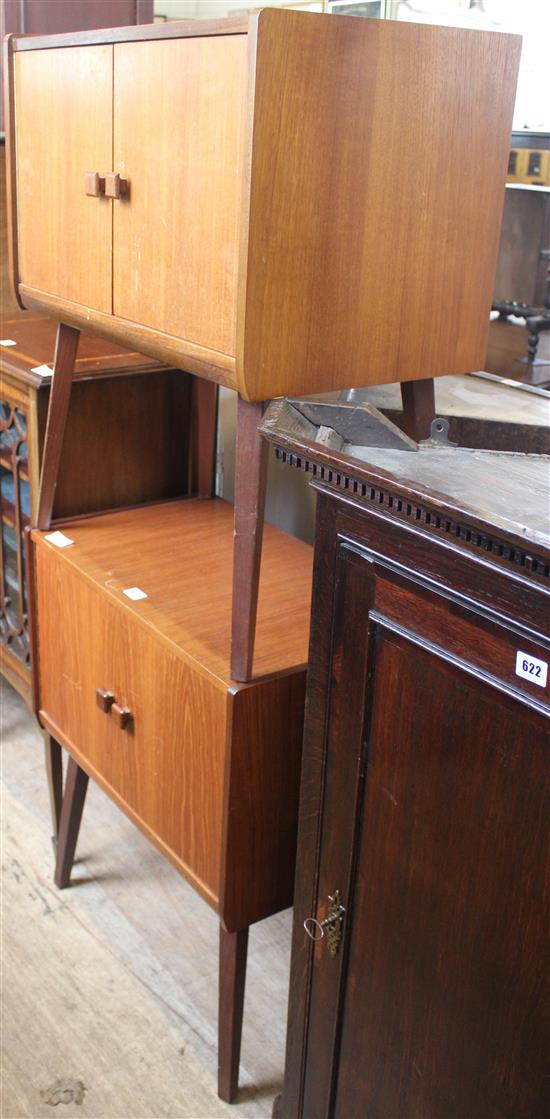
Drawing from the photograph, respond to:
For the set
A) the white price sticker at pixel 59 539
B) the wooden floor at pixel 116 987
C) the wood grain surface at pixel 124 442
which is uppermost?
the wood grain surface at pixel 124 442

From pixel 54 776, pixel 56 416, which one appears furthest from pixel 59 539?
pixel 54 776

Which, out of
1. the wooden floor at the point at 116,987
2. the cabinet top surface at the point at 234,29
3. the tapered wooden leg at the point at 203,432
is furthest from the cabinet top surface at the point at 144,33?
the wooden floor at the point at 116,987

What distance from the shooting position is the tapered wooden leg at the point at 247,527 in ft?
4.35

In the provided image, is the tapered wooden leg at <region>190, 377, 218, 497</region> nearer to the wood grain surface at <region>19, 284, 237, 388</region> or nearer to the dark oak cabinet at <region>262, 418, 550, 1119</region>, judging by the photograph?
the wood grain surface at <region>19, 284, 237, 388</region>

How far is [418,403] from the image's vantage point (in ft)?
4.63

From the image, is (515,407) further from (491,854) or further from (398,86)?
(491,854)

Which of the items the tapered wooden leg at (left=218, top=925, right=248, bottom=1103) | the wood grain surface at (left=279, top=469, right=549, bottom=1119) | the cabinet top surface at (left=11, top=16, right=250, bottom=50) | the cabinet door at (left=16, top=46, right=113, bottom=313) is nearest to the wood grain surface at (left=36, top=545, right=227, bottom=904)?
→ the tapered wooden leg at (left=218, top=925, right=248, bottom=1103)

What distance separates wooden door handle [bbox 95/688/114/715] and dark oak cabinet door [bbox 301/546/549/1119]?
579mm

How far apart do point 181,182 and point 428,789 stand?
776mm

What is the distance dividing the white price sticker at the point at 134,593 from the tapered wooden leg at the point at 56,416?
0.32 metres

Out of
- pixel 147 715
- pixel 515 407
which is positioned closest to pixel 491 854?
pixel 515 407

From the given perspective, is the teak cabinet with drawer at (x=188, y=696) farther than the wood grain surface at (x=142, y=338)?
Yes

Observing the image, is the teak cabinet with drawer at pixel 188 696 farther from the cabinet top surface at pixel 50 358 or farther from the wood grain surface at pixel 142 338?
the wood grain surface at pixel 142 338

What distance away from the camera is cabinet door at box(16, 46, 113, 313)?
4.81ft
